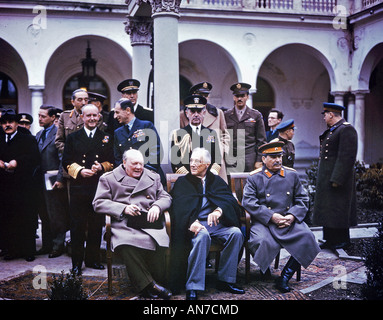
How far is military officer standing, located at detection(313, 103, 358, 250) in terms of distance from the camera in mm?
5973

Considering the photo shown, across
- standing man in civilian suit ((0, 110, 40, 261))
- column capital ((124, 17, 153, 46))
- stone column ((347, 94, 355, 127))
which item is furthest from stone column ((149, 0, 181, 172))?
stone column ((347, 94, 355, 127))

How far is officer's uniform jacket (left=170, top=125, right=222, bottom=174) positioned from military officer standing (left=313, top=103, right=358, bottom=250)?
5.27ft

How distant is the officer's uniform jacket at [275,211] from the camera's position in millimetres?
4770

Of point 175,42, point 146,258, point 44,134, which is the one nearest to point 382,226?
point 146,258

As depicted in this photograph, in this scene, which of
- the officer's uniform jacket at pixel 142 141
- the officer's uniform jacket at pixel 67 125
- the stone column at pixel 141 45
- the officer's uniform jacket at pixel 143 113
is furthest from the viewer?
the stone column at pixel 141 45

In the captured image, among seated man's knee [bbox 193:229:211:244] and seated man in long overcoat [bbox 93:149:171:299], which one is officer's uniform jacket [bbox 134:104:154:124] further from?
seated man's knee [bbox 193:229:211:244]

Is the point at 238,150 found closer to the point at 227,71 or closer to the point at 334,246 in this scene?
the point at 334,246

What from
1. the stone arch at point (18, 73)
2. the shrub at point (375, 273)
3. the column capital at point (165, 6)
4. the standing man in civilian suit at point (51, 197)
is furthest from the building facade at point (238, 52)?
the shrub at point (375, 273)

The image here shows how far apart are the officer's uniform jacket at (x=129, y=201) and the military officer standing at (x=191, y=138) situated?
2.26 feet

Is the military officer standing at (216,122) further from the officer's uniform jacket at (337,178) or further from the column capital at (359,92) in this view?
the column capital at (359,92)

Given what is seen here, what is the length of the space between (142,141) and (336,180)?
2.62m

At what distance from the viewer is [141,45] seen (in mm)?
7684

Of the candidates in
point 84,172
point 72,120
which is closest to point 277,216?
point 84,172

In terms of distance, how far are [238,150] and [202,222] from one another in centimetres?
199
